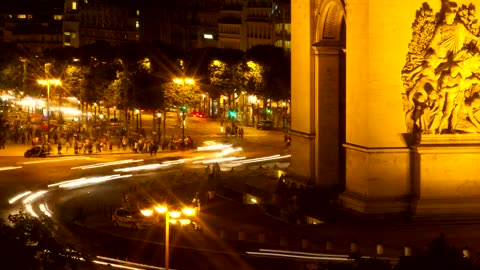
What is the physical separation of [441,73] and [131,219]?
12.5 m

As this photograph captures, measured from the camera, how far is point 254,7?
129 metres

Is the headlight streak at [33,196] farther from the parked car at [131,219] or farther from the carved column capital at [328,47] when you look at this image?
the carved column capital at [328,47]

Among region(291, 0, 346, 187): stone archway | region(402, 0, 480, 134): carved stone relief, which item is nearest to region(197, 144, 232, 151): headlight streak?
region(291, 0, 346, 187): stone archway

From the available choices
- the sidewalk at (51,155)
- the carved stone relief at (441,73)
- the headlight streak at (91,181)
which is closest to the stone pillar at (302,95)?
the carved stone relief at (441,73)

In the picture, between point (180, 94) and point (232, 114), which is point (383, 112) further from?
point (232, 114)

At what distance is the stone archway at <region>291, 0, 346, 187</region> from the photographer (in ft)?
153

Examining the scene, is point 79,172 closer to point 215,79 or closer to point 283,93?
point 283,93

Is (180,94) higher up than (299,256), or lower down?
higher up

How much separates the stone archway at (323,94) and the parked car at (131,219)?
718 cm

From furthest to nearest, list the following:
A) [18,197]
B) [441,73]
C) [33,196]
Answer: [33,196], [18,197], [441,73]

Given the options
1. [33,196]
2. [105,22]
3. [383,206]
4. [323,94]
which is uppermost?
[105,22]

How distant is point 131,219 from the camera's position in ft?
146

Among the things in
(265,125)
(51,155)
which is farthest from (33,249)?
(265,125)

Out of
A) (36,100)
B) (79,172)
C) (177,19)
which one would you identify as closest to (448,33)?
(79,172)
